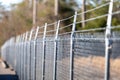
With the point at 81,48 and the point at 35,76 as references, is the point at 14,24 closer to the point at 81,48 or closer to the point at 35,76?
the point at 35,76

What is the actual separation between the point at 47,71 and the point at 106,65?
622 centimetres

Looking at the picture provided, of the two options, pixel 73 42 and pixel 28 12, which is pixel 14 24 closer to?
pixel 28 12

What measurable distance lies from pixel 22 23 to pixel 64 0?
343 inches

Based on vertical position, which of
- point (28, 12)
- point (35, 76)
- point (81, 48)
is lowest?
point (35, 76)

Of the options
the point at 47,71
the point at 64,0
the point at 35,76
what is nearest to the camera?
the point at 47,71

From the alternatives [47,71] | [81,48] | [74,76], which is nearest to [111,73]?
[81,48]

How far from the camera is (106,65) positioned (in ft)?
18.0

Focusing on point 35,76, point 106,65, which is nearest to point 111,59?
point 106,65

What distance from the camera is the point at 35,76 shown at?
13.8 metres

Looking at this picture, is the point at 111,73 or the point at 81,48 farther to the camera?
the point at 81,48

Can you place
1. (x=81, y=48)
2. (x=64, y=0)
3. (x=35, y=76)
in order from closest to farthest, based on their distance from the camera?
1. (x=81, y=48)
2. (x=35, y=76)
3. (x=64, y=0)

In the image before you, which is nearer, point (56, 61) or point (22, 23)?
point (56, 61)

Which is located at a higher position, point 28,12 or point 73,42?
point 28,12

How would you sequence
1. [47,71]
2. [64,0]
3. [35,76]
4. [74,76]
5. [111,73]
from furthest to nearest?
[64,0]
[35,76]
[47,71]
[74,76]
[111,73]
